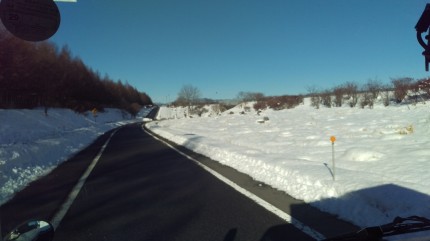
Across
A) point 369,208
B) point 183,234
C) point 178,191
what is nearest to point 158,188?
point 178,191

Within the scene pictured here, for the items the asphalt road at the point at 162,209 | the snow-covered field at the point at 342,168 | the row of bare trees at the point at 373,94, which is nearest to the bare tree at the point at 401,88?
the row of bare trees at the point at 373,94

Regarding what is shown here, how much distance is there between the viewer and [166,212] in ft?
20.3

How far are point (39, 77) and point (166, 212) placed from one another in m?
42.7

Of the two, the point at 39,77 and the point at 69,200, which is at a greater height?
the point at 39,77

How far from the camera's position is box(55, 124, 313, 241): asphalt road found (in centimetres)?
513

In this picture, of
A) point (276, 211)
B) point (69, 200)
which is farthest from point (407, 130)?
point (69, 200)

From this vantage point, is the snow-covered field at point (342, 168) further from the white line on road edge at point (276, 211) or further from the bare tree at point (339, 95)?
the bare tree at point (339, 95)

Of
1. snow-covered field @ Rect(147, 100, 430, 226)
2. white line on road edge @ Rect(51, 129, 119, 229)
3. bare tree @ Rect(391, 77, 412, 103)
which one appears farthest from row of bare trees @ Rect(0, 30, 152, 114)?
bare tree @ Rect(391, 77, 412, 103)

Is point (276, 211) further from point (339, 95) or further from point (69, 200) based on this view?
point (339, 95)

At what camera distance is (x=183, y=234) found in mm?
5105

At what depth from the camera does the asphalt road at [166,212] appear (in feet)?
16.8

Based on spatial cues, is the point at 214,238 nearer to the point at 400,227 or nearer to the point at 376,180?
the point at 400,227

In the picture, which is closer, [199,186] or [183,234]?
[183,234]

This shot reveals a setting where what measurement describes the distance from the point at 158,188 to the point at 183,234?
313cm
